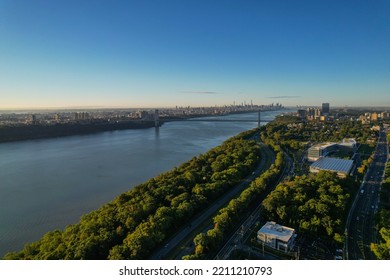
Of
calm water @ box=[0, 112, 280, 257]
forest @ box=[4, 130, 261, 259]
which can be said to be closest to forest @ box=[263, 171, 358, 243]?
forest @ box=[4, 130, 261, 259]

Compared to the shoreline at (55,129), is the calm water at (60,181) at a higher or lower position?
lower

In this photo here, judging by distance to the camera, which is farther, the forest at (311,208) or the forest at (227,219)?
the forest at (311,208)

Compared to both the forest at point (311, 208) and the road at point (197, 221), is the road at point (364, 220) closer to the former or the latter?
the forest at point (311, 208)

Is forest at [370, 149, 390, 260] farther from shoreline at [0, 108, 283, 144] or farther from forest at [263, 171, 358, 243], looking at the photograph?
shoreline at [0, 108, 283, 144]

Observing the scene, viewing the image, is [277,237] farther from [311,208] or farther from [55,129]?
[55,129]

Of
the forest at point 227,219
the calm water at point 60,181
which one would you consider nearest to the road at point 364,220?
the forest at point 227,219
